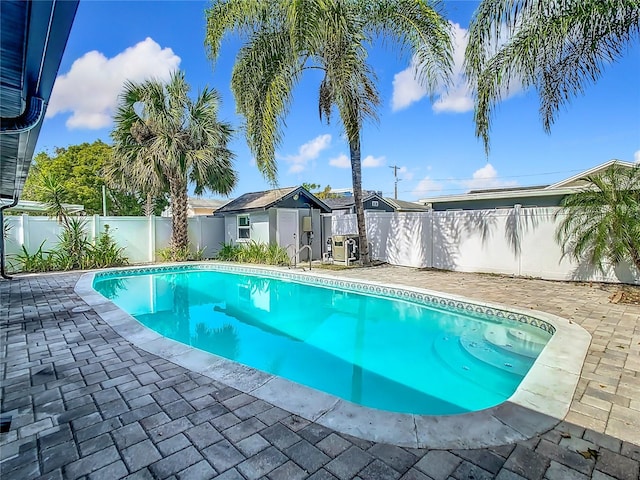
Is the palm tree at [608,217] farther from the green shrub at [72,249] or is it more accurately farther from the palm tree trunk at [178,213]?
the green shrub at [72,249]

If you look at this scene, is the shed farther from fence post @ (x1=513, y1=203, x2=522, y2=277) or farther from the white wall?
fence post @ (x1=513, y1=203, x2=522, y2=277)

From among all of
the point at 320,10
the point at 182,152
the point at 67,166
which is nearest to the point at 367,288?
the point at 320,10

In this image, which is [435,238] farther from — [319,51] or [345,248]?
[319,51]

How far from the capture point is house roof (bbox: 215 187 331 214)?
1390cm

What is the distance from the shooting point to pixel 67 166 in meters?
21.9

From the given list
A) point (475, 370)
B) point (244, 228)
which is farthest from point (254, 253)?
point (475, 370)

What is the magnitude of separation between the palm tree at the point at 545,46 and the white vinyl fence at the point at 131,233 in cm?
1233

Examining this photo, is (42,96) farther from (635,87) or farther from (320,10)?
(635,87)

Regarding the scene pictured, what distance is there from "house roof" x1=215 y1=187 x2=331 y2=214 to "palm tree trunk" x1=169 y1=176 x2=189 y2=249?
7.37ft

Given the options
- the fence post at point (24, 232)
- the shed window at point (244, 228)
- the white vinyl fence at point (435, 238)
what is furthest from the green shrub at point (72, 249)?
the shed window at point (244, 228)

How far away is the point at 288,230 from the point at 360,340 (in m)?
8.85

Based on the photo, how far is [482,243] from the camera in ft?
34.0

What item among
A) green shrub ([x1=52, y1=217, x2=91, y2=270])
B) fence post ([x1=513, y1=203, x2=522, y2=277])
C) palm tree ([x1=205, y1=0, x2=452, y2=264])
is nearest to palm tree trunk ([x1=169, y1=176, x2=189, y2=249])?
green shrub ([x1=52, y1=217, x2=91, y2=270])

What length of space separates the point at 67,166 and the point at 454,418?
87.7ft
